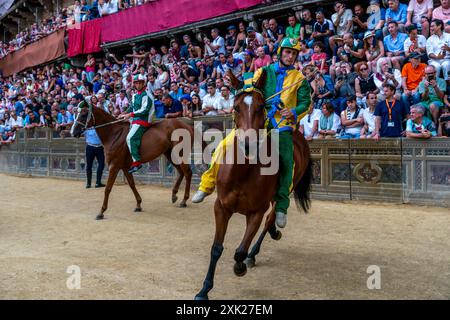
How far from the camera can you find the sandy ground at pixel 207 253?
4.15 m

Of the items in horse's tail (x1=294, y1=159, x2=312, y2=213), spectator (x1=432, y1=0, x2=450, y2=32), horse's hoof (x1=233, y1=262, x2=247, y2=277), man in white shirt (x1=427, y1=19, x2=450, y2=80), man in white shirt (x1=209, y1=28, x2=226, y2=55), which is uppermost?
man in white shirt (x1=209, y1=28, x2=226, y2=55)

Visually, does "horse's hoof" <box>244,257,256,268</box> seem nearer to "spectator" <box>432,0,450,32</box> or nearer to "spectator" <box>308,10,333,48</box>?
"spectator" <box>432,0,450,32</box>

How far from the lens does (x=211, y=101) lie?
12.2 meters

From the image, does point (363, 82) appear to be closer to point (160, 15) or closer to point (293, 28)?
point (293, 28)

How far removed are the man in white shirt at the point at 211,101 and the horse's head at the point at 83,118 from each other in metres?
3.50

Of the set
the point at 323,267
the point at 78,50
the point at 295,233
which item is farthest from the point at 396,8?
the point at 78,50

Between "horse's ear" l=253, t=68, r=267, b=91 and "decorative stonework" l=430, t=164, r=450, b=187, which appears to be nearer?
"horse's ear" l=253, t=68, r=267, b=91

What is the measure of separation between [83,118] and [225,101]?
12.8 ft

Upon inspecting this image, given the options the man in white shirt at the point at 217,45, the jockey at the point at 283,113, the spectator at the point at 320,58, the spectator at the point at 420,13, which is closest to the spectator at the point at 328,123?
the spectator at the point at 320,58

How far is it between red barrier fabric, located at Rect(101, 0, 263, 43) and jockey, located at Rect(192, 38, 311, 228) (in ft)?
31.0

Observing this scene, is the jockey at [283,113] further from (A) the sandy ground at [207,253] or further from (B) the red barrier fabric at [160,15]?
(B) the red barrier fabric at [160,15]

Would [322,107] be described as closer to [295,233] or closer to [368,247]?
[295,233]

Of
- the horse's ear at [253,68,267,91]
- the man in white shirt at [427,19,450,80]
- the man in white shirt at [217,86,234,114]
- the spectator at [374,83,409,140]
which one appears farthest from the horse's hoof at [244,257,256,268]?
the man in white shirt at [217,86,234,114]

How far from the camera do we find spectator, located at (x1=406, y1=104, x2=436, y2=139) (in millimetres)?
8438
